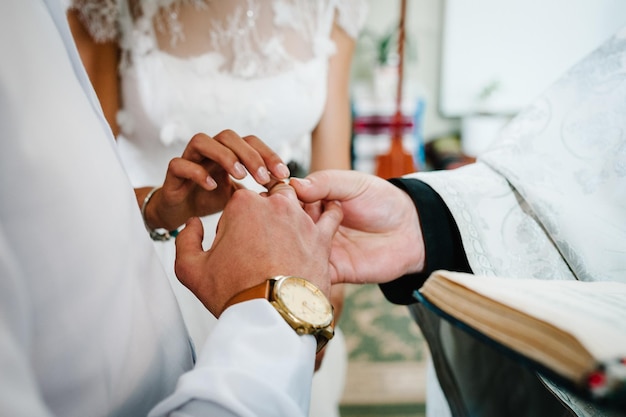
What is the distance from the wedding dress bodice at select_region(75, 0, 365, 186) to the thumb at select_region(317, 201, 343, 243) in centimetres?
41

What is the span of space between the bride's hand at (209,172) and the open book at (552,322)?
228 millimetres

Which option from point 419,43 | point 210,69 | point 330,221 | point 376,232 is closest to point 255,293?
point 330,221

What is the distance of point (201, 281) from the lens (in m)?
0.36

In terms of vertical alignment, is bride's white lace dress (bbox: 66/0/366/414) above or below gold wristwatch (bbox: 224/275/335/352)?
above

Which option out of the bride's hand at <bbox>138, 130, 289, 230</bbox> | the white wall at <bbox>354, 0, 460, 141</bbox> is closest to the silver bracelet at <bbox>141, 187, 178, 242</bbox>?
the bride's hand at <bbox>138, 130, 289, 230</bbox>

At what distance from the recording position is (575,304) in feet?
0.95

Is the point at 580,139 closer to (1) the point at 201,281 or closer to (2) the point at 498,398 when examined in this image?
(2) the point at 498,398

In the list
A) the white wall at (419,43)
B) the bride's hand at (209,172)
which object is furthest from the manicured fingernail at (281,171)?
the white wall at (419,43)

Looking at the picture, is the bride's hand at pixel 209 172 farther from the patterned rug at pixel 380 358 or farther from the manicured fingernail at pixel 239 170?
the patterned rug at pixel 380 358

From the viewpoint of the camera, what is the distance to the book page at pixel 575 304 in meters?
0.23

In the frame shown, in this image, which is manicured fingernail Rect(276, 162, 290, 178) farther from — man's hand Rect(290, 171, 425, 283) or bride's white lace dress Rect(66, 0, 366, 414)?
bride's white lace dress Rect(66, 0, 366, 414)

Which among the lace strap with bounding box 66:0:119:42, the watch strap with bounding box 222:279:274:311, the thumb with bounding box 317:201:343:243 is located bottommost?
the thumb with bounding box 317:201:343:243

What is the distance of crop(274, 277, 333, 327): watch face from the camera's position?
31 cm

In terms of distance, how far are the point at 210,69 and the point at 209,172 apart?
1.32 ft
